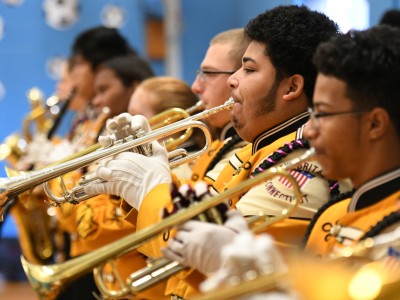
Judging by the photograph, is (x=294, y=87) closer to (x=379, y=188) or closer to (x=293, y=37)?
(x=293, y=37)

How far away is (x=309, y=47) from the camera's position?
8.82ft

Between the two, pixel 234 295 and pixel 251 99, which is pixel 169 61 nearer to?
pixel 251 99

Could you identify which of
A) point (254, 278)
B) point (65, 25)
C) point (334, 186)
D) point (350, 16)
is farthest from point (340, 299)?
point (65, 25)

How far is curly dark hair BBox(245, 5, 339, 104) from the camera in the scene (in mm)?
2682

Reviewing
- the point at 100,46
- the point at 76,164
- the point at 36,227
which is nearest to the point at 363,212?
the point at 76,164

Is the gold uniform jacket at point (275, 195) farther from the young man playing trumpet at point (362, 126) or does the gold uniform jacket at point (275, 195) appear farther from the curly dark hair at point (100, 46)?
the curly dark hair at point (100, 46)

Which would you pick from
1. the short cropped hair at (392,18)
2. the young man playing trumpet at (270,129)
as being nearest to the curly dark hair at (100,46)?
the short cropped hair at (392,18)

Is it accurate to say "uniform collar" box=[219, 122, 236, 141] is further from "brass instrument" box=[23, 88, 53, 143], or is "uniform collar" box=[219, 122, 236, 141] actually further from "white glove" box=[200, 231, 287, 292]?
"brass instrument" box=[23, 88, 53, 143]

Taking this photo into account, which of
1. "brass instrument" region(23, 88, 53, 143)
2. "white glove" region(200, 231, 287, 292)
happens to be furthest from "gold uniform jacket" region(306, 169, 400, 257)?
"brass instrument" region(23, 88, 53, 143)

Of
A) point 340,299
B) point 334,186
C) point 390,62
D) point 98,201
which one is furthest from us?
point 98,201

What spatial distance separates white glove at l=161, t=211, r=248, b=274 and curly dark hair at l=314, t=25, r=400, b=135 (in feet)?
1.26

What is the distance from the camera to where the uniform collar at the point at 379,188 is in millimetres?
2109

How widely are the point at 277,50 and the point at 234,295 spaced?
3.43 feet

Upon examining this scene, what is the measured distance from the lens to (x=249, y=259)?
1812 millimetres
